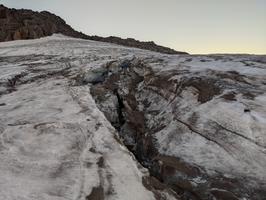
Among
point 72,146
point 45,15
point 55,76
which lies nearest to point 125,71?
point 55,76

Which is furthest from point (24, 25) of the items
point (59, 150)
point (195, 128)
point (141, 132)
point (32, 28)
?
point (195, 128)

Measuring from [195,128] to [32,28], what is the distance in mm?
20706

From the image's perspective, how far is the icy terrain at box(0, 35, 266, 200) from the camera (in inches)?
226

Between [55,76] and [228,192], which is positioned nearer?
[228,192]

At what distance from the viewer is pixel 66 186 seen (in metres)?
5.43

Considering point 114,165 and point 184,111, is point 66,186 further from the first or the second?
point 184,111

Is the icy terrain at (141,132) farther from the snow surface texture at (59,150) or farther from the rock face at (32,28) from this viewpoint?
the rock face at (32,28)

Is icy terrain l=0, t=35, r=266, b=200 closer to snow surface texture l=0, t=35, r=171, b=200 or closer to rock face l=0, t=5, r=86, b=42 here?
snow surface texture l=0, t=35, r=171, b=200

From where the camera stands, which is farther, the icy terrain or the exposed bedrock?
the exposed bedrock

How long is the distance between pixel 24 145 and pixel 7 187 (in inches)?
58.0

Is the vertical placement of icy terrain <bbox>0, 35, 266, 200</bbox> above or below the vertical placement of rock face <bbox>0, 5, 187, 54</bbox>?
above

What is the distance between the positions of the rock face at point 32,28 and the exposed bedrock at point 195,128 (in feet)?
48.8

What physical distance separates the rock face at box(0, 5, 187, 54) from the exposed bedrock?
14874 mm

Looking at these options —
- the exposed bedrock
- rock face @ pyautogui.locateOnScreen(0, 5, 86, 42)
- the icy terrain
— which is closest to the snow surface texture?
the icy terrain
